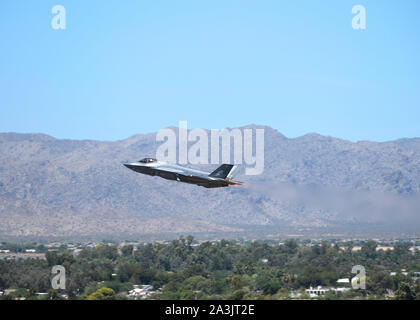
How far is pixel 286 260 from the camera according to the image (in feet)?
643

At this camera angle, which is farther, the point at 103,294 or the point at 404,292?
the point at 103,294

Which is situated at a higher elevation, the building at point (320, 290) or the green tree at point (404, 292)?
the green tree at point (404, 292)

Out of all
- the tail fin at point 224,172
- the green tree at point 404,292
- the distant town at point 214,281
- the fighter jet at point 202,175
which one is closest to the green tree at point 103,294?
the distant town at point 214,281

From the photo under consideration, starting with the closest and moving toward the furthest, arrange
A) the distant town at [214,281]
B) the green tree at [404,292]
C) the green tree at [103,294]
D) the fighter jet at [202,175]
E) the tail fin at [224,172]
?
the fighter jet at [202,175]
the tail fin at [224,172]
the green tree at [404,292]
the distant town at [214,281]
the green tree at [103,294]

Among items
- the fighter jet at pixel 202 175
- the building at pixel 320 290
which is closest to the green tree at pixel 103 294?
the building at pixel 320 290

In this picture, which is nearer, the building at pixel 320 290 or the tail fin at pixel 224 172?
the tail fin at pixel 224 172

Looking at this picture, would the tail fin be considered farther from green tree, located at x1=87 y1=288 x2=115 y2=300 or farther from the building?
green tree, located at x1=87 y1=288 x2=115 y2=300

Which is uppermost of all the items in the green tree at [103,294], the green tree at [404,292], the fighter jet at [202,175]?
the fighter jet at [202,175]

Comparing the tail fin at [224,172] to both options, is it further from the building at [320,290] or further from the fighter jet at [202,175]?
the building at [320,290]

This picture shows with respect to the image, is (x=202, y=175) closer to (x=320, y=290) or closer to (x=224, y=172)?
(x=224, y=172)

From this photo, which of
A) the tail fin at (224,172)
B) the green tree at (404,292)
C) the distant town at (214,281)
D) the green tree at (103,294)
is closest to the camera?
the tail fin at (224,172)

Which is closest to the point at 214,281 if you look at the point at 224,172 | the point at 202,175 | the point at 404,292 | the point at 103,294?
the point at 103,294

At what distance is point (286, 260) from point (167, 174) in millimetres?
126010
